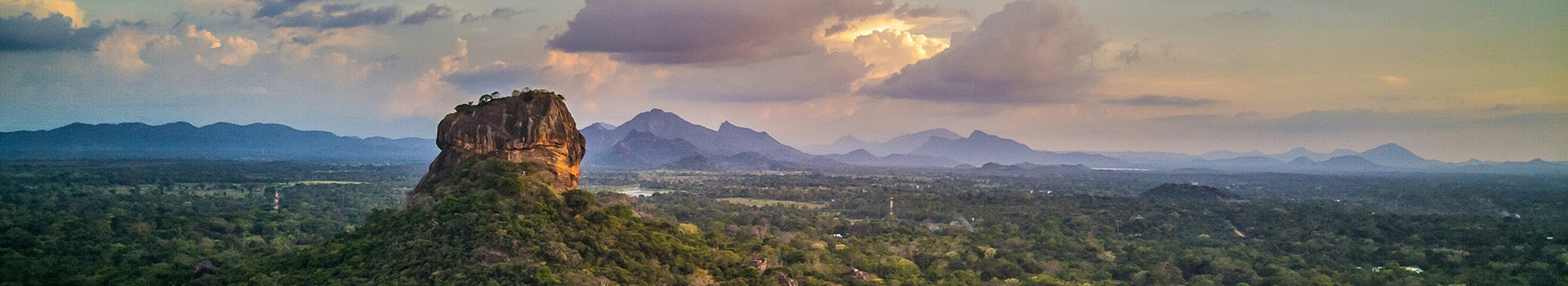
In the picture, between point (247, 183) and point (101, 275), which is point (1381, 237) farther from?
point (247, 183)

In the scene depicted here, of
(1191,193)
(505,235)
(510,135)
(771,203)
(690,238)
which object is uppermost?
(510,135)

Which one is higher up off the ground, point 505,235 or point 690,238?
point 505,235

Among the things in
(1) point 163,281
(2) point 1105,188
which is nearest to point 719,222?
(1) point 163,281

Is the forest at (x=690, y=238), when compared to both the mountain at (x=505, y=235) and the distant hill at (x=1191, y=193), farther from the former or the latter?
the distant hill at (x=1191, y=193)

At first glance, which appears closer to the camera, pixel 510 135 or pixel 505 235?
pixel 505 235

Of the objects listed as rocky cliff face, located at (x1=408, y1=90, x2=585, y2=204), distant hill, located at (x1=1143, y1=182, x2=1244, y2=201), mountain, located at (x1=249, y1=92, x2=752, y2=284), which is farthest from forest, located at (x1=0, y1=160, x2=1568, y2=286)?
distant hill, located at (x1=1143, y1=182, x2=1244, y2=201)

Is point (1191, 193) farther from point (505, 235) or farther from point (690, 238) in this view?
point (505, 235)

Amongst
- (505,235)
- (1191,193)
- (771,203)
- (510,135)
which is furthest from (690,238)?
(1191,193)
